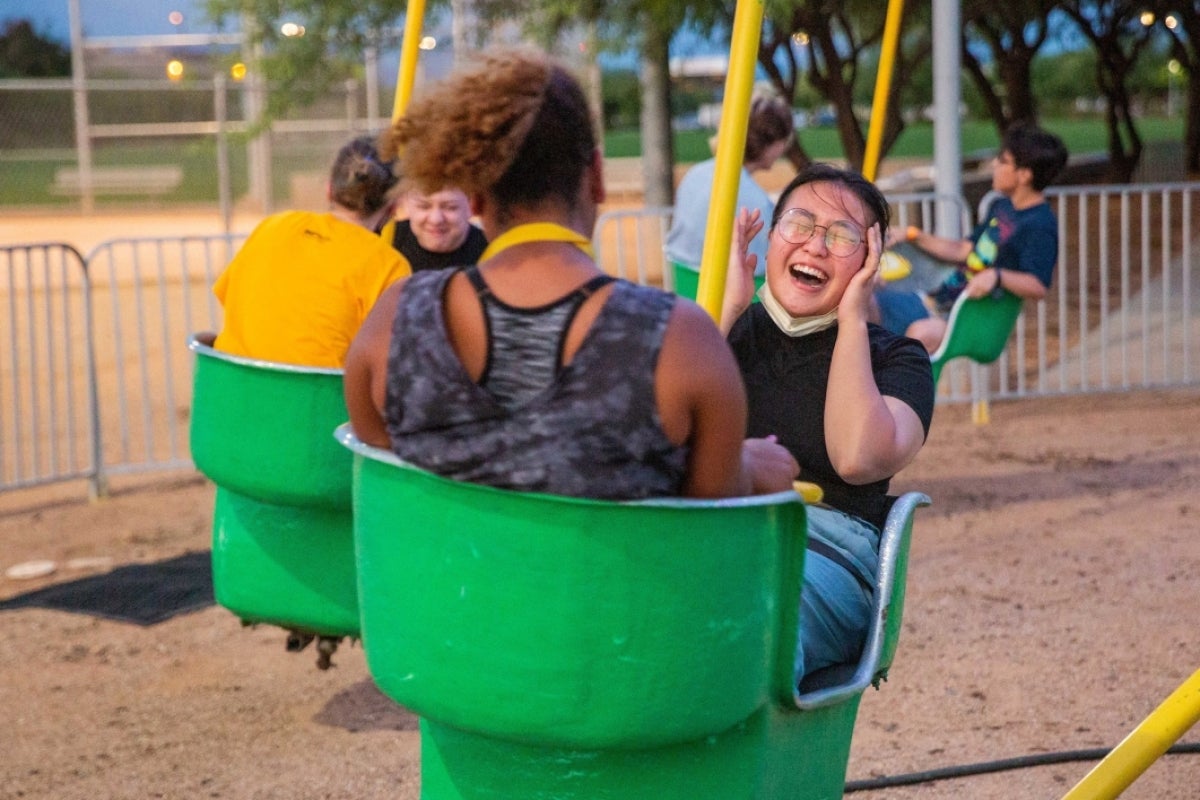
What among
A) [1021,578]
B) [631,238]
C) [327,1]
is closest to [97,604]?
[1021,578]

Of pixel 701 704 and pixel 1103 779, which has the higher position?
pixel 701 704

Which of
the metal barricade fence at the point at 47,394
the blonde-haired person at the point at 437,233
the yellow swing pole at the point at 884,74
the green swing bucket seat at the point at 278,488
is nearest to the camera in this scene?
the green swing bucket seat at the point at 278,488

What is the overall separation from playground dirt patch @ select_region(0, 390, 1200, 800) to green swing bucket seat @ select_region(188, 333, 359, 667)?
0.46 meters

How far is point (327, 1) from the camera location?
35.2ft

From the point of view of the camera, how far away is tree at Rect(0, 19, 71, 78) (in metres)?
29.8

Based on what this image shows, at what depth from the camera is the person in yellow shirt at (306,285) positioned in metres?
3.48

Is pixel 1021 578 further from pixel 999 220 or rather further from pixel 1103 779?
pixel 1103 779

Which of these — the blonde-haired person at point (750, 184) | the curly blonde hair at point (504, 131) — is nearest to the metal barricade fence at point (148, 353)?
the blonde-haired person at point (750, 184)

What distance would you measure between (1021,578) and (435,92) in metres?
3.72

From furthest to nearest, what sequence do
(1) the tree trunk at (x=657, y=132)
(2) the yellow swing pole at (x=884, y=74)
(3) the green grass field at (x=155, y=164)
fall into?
(3) the green grass field at (x=155, y=164)
(1) the tree trunk at (x=657, y=132)
(2) the yellow swing pole at (x=884, y=74)

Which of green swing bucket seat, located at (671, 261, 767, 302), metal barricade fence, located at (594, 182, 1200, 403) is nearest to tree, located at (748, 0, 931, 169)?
metal barricade fence, located at (594, 182, 1200, 403)

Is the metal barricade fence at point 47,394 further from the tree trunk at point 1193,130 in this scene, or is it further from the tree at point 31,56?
the tree at point 31,56

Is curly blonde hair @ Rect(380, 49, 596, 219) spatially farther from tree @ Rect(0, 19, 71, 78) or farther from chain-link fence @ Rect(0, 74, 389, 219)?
tree @ Rect(0, 19, 71, 78)

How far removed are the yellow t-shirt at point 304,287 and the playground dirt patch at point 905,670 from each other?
104 centimetres
